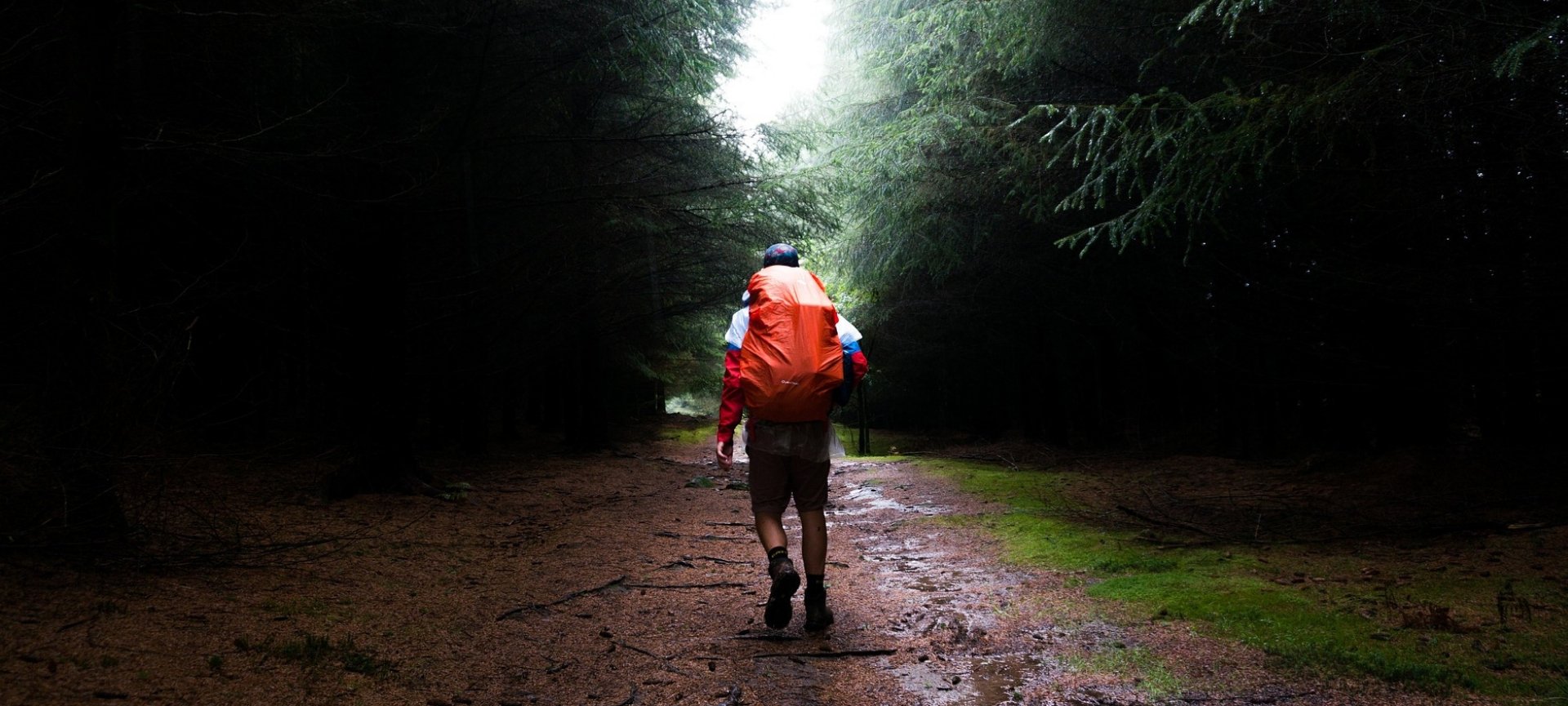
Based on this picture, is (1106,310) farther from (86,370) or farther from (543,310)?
(86,370)

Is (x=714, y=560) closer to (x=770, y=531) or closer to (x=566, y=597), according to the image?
(x=566, y=597)

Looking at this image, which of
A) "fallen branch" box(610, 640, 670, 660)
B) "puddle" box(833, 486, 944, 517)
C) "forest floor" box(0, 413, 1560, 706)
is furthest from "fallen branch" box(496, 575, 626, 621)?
"puddle" box(833, 486, 944, 517)

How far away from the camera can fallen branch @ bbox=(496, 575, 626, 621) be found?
12.5ft

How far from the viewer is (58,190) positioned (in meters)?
3.51

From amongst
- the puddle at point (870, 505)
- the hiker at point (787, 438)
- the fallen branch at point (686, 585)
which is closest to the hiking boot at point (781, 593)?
the hiker at point (787, 438)

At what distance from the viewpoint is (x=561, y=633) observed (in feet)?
11.8

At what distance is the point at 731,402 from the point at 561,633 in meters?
1.42

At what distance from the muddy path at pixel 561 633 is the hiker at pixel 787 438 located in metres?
0.42

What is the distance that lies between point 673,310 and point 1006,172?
528 centimetres

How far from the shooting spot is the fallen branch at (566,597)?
3805 millimetres

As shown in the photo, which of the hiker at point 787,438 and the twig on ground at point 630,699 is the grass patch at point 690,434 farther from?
the twig on ground at point 630,699

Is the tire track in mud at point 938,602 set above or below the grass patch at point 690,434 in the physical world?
below

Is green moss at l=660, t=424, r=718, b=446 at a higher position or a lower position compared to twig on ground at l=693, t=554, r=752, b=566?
higher

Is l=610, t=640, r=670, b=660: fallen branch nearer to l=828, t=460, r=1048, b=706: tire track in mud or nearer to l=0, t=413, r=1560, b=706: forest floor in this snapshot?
l=0, t=413, r=1560, b=706: forest floor
